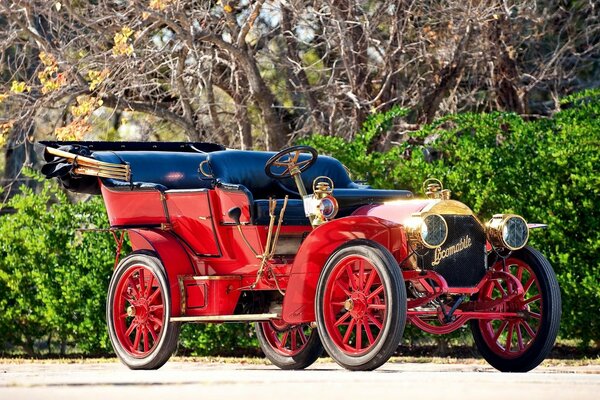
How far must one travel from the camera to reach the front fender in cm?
802

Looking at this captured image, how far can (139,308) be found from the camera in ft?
31.1

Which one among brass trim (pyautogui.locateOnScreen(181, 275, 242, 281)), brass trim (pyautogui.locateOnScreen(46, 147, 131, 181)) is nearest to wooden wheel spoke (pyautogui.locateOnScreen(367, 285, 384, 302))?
→ brass trim (pyautogui.locateOnScreen(181, 275, 242, 281))

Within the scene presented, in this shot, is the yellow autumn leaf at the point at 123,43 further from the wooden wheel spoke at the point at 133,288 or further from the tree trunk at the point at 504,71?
the tree trunk at the point at 504,71

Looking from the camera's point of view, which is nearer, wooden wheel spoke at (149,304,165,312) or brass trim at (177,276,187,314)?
brass trim at (177,276,187,314)

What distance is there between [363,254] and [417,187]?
165 inches

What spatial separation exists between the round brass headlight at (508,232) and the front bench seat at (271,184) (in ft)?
3.16

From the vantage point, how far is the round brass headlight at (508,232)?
8.27 metres

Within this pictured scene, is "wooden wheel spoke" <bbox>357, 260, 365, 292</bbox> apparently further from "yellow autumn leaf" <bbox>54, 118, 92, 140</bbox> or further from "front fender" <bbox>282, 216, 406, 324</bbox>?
"yellow autumn leaf" <bbox>54, 118, 92, 140</bbox>

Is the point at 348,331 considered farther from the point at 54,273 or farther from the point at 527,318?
the point at 54,273

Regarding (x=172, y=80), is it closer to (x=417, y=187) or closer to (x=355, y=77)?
(x=355, y=77)

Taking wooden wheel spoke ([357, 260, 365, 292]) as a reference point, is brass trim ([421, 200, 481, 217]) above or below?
above

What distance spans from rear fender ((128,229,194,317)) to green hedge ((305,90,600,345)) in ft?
Answer: 10.3

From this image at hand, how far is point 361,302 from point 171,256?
1.99 meters

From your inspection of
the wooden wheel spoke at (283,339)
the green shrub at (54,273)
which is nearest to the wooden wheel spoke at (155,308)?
the wooden wheel spoke at (283,339)
